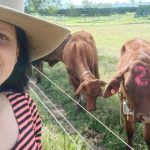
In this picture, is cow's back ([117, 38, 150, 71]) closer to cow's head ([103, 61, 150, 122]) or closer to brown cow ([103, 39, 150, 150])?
brown cow ([103, 39, 150, 150])

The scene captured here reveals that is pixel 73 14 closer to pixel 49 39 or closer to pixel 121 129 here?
pixel 121 129

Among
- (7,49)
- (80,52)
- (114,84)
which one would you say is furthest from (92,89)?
(7,49)

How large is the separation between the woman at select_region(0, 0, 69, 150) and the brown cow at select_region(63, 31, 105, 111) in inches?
206

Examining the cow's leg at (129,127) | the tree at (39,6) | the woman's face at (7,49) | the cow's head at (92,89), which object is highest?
the woman's face at (7,49)

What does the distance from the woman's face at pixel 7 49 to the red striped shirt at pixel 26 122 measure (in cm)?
15

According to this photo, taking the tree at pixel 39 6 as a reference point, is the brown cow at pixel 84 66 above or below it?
above

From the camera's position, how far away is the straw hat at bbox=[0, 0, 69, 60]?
5.14 ft

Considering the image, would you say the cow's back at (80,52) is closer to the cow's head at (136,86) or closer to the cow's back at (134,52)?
the cow's back at (134,52)

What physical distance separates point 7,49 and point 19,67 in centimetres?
28

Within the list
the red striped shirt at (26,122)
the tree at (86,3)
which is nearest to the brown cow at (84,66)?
the red striped shirt at (26,122)

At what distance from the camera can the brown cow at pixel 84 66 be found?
732 centimetres

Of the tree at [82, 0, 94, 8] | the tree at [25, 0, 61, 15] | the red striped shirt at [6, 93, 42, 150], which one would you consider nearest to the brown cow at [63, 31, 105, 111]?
the red striped shirt at [6, 93, 42, 150]

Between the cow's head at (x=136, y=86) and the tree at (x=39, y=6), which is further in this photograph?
the tree at (x=39, y=6)

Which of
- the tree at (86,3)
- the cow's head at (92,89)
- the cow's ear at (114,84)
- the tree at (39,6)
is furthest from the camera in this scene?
the tree at (86,3)
